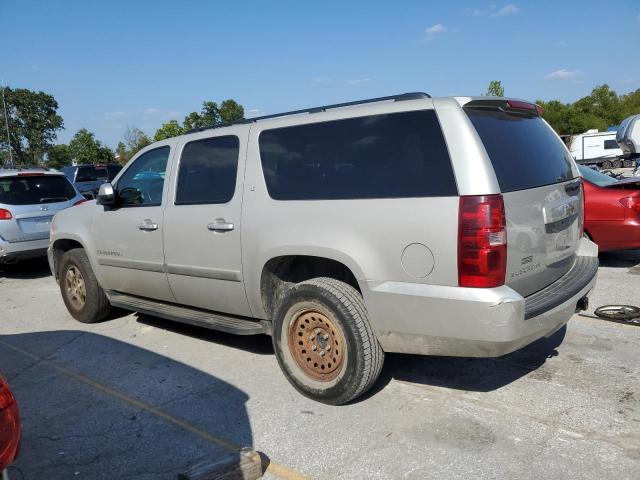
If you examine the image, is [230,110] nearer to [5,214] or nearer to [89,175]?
[89,175]

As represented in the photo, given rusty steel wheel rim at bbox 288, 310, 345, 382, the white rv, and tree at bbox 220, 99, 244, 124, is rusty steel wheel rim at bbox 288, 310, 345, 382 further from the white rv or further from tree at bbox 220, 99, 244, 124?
tree at bbox 220, 99, 244, 124

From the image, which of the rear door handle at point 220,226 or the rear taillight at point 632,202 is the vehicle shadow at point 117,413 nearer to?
the rear door handle at point 220,226

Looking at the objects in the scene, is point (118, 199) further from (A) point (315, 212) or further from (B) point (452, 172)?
(B) point (452, 172)

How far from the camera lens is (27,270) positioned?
9.73 meters

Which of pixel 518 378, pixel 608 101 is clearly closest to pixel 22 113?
pixel 608 101

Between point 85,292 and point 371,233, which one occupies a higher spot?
point 371,233

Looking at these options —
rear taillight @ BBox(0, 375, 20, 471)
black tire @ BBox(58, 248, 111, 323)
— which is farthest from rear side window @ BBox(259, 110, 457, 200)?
black tire @ BBox(58, 248, 111, 323)

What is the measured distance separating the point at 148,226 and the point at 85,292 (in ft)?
5.07

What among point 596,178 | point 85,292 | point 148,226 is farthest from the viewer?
point 596,178

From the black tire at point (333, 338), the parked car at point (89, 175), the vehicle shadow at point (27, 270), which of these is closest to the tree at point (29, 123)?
the parked car at point (89, 175)

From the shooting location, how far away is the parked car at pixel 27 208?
817 cm

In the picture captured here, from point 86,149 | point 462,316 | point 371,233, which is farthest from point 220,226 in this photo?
point 86,149

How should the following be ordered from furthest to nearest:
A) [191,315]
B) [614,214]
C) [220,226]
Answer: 1. [614,214]
2. [191,315]
3. [220,226]

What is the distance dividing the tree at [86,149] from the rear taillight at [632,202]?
57060 mm
